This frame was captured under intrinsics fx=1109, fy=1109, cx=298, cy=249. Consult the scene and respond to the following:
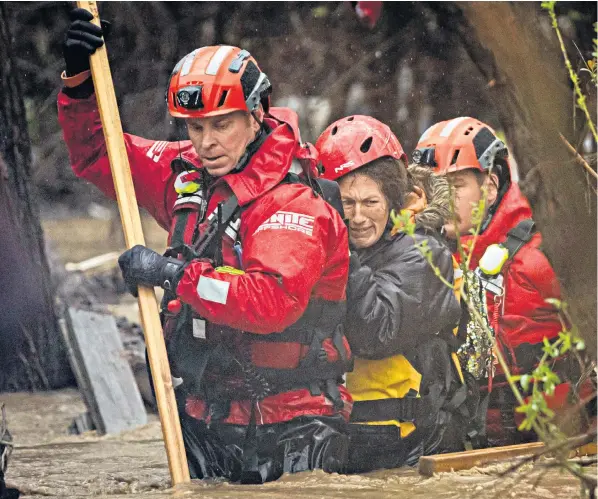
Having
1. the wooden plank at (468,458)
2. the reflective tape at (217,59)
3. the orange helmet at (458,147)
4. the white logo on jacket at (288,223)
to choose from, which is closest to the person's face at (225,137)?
the reflective tape at (217,59)

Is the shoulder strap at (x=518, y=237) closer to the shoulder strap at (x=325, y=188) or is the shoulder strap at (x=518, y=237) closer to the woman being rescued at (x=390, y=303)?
the woman being rescued at (x=390, y=303)

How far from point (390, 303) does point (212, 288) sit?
1.12m

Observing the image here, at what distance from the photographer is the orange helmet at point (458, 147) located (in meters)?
6.19

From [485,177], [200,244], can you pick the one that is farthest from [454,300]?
[200,244]

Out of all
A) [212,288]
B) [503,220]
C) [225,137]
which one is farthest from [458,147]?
[212,288]

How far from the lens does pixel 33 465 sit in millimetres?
6172

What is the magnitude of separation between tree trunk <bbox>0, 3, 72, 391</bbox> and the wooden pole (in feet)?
5.44

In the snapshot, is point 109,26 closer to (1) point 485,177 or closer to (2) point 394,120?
(2) point 394,120

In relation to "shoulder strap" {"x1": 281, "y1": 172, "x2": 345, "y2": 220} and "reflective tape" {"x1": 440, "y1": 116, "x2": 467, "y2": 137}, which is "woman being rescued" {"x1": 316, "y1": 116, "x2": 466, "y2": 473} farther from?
"reflective tape" {"x1": 440, "y1": 116, "x2": 467, "y2": 137}

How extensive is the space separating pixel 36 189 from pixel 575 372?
3.53 metres

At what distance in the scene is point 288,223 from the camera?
523 cm

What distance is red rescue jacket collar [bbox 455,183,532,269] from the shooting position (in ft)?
20.4

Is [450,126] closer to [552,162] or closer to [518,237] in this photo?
[518,237]

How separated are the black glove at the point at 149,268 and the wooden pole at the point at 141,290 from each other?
0.05 meters
